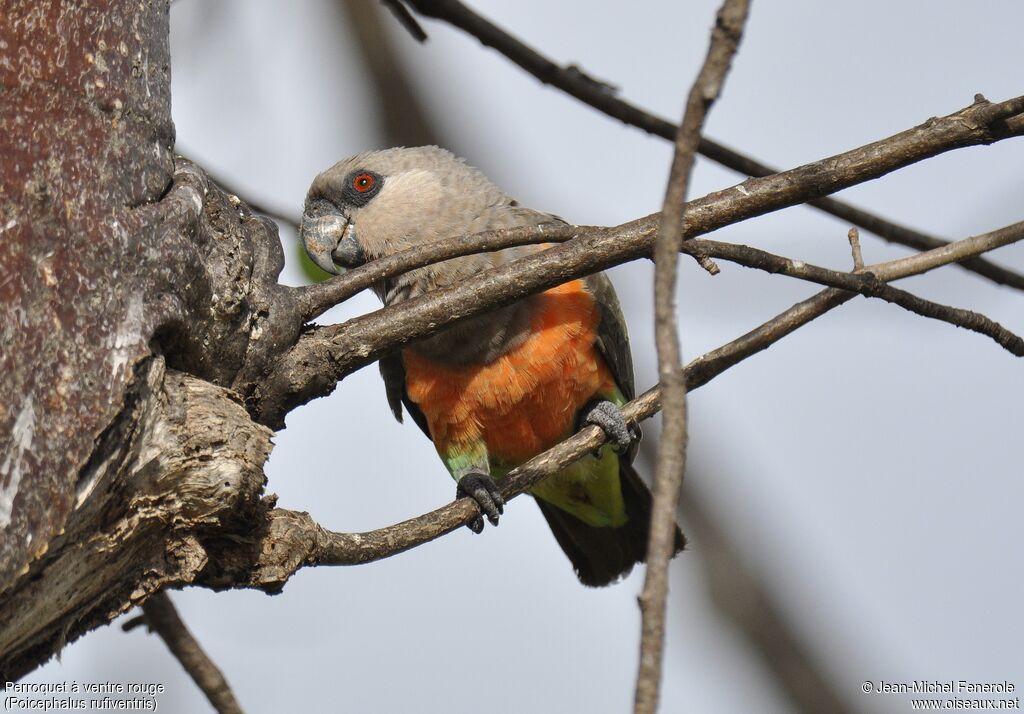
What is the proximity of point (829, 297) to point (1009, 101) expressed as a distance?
2.68ft

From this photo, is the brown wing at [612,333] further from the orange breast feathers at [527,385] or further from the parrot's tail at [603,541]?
the parrot's tail at [603,541]

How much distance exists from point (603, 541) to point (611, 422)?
1.72 meters

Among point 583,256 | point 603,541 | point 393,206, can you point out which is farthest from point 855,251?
point 603,541

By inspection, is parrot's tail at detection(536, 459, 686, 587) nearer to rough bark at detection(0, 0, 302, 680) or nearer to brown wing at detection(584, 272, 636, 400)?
brown wing at detection(584, 272, 636, 400)

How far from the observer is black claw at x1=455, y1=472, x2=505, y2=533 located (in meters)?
4.70

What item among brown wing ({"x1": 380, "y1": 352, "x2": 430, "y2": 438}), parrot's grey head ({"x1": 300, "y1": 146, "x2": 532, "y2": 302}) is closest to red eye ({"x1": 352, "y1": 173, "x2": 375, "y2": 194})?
parrot's grey head ({"x1": 300, "y1": 146, "x2": 532, "y2": 302})

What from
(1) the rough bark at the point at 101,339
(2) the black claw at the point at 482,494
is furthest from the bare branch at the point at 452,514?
(2) the black claw at the point at 482,494

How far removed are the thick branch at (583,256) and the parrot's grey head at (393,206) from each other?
5.97ft

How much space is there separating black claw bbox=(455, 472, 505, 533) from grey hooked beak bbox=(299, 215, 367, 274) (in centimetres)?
136

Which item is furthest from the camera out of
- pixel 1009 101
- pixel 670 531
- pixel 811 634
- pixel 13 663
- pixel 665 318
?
pixel 811 634

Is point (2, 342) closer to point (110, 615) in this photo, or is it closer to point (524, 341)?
point (110, 615)

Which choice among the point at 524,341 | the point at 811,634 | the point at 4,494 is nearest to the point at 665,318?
the point at 4,494

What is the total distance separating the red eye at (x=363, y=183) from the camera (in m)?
5.47

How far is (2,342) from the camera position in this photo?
231cm
